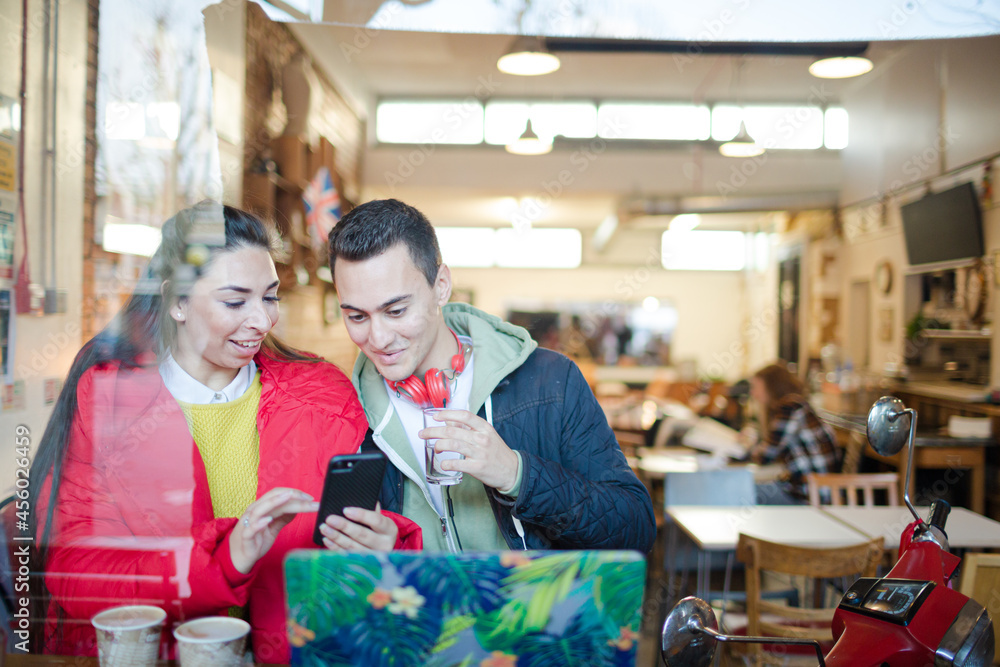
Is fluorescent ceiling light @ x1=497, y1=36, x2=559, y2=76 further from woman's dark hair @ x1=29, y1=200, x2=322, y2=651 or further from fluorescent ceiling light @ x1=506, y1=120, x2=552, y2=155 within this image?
woman's dark hair @ x1=29, y1=200, x2=322, y2=651

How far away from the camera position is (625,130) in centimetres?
812

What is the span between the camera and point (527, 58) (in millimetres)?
4633

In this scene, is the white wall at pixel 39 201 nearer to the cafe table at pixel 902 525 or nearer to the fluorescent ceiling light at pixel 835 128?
the cafe table at pixel 902 525

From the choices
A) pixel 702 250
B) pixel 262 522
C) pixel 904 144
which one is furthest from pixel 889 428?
pixel 702 250

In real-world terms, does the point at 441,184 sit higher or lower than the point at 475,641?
higher

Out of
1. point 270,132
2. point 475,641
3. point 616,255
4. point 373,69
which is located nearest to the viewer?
point 475,641

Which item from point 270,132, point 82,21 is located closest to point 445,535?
point 82,21

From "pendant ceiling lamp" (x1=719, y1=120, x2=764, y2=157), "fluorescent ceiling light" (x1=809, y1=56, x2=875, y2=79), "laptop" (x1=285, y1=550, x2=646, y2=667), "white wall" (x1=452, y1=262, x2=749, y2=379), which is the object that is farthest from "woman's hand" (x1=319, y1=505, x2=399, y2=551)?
"white wall" (x1=452, y1=262, x2=749, y2=379)

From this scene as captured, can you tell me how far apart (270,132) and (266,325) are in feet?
10.0

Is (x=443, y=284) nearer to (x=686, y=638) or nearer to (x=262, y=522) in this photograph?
(x=262, y=522)

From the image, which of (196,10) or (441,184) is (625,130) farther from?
(196,10)

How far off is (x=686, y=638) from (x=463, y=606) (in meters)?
0.44

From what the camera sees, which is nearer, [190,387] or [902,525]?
[190,387]

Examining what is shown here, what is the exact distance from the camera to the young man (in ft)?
4.79
